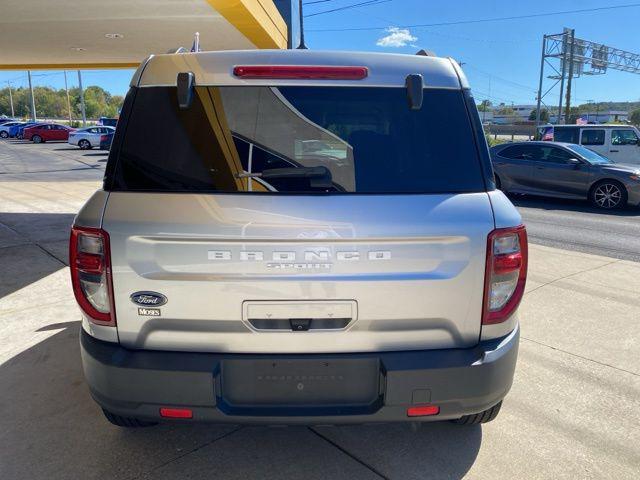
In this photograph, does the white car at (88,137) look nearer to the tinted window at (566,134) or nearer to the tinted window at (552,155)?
the tinted window at (566,134)

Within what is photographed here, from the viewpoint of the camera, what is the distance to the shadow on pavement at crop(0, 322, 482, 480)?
2506mm

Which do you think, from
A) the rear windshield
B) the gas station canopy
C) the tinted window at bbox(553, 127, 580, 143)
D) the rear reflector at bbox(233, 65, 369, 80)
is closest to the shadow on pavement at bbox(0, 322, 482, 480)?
the rear windshield

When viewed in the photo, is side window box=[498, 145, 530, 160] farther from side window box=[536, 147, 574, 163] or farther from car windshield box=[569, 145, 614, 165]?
car windshield box=[569, 145, 614, 165]

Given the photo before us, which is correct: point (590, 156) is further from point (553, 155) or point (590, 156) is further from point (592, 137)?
point (592, 137)

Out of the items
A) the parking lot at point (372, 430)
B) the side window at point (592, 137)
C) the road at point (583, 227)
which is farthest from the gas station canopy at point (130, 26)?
the side window at point (592, 137)

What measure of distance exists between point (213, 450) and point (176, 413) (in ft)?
2.13

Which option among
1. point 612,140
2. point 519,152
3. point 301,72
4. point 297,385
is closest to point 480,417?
point 297,385

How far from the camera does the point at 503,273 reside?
2.15 meters

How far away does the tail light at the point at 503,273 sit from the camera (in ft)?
6.93

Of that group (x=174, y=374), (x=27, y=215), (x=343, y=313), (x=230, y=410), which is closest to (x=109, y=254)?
(x=174, y=374)

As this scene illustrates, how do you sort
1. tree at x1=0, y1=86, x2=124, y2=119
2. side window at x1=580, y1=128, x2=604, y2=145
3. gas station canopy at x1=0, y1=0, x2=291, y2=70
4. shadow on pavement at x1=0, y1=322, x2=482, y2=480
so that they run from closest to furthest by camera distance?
shadow on pavement at x1=0, y1=322, x2=482, y2=480, gas station canopy at x1=0, y1=0, x2=291, y2=70, side window at x1=580, y1=128, x2=604, y2=145, tree at x1=0, y1=86, x2=124, y2=119

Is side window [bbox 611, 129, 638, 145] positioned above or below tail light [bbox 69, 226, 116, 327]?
above

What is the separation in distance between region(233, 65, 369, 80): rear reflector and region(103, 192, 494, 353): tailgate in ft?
1.77

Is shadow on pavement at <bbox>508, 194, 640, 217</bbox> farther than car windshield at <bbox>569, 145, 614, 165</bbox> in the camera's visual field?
No
